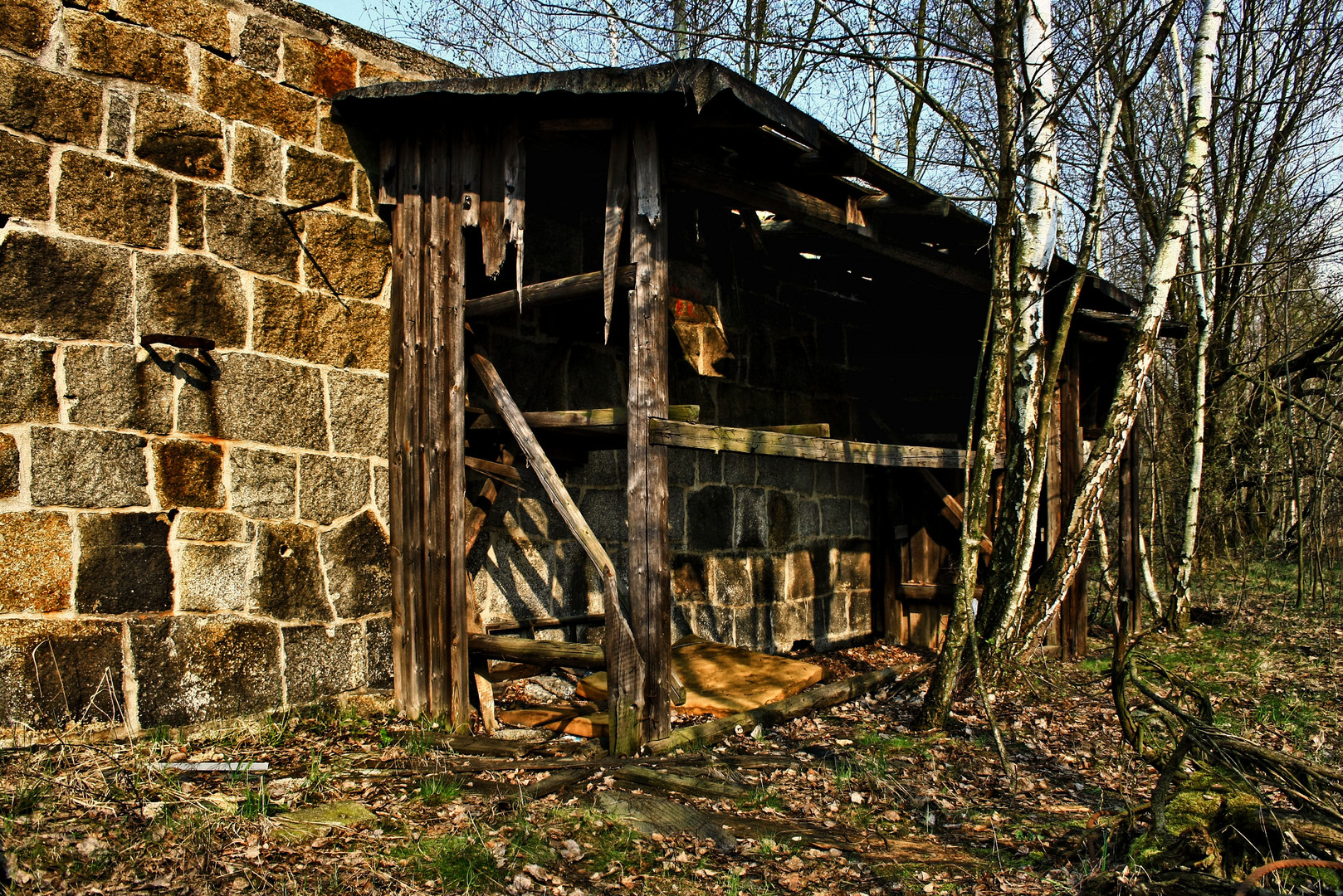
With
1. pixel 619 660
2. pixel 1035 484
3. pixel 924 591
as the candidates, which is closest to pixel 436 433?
pixel 619 660

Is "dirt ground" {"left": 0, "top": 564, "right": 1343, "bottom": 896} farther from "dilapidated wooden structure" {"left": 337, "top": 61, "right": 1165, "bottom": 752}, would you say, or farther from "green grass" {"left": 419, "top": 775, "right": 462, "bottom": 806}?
"dilapidated wooden structure" {"left": 337, "top": 61, "right": 1165, "bottom": 752}

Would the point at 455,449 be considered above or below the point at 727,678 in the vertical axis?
above

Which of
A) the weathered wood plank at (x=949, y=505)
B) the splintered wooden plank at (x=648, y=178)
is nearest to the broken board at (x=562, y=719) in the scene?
the splintered wooden plank at (x=648, y=178)

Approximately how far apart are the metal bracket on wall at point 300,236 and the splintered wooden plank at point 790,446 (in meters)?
1.77

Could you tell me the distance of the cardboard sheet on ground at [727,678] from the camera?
557 cm

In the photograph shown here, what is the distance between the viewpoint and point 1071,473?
7441 mm

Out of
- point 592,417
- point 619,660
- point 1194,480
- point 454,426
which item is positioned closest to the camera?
point 619,660

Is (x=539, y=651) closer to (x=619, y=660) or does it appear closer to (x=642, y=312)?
(x=619, y=660)

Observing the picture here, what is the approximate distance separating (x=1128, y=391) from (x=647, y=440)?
9.34ft

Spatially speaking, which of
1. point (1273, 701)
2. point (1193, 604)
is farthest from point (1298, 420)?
point (1273, 701)

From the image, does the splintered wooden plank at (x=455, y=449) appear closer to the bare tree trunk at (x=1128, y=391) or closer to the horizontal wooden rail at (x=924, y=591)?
the bare tree trunk at (x=1128, y=391)

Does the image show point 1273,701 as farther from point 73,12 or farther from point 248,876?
point 73,12

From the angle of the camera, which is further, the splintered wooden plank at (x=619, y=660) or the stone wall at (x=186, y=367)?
the splintered wooden plank at (x=619, y=660)

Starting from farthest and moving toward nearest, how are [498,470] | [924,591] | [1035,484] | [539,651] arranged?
[924,591] → [1035,484] → [498,470] → [539,651]
